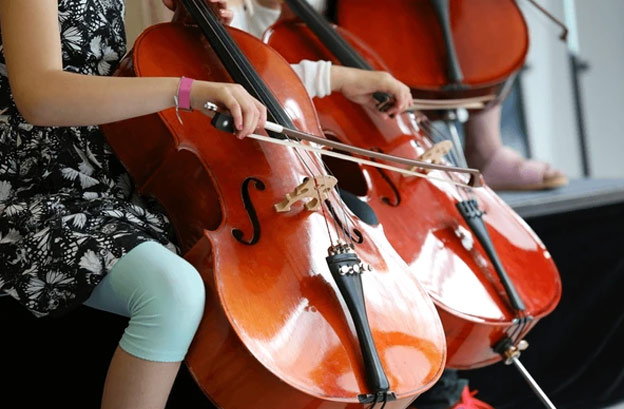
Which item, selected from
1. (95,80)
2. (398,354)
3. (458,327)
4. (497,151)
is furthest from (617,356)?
(95,80)

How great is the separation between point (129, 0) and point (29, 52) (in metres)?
0.42

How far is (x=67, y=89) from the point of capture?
0.88m

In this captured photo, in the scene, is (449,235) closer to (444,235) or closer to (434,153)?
(444,235)

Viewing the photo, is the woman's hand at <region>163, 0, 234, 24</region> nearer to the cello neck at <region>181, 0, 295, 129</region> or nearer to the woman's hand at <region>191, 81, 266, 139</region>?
the cello neck at <region>181, 0, 295, 129</region>

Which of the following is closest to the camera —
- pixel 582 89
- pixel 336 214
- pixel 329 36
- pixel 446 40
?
pixel 336 214

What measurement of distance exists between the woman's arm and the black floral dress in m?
0.12

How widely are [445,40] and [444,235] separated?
0.62 m

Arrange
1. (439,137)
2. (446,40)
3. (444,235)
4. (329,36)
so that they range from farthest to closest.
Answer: (446,40), (439,137), (329,36), (444,235)

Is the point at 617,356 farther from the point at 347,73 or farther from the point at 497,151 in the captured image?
the point at 347,73

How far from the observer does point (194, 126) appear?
3.30ft

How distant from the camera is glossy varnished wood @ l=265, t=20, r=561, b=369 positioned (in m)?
1.11

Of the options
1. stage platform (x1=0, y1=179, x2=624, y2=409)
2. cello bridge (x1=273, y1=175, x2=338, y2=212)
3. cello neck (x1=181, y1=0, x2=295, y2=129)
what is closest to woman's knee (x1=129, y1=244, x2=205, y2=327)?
cello bridge (x1=273, y1=175, x2=338, y2=212)

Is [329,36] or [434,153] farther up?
[329,36]

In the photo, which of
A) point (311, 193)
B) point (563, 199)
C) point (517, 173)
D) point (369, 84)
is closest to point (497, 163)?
point (517, 173)
